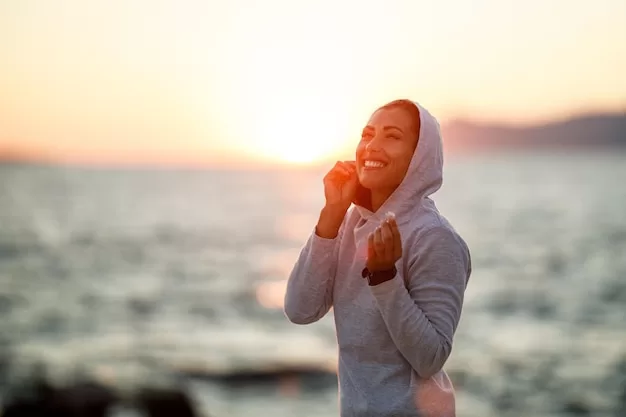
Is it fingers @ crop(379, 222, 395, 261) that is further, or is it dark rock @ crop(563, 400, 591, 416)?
dark rock @ crop(563, 400, 591, 416)

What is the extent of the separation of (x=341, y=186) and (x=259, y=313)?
2114cm

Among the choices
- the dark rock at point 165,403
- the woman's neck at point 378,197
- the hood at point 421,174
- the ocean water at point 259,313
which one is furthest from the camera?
the ocean water at point 259,313

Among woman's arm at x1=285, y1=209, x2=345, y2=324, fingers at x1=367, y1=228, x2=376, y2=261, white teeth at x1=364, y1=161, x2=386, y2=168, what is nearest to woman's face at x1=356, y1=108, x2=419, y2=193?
white teeth at x1=364, y1=161, x2=386, y2=168

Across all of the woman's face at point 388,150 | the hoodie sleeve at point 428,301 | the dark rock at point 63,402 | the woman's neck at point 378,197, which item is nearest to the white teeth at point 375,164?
the woman's face at point 388,150

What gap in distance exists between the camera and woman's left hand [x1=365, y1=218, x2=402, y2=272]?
7.29ft

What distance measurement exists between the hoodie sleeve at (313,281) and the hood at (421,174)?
0.20 meters

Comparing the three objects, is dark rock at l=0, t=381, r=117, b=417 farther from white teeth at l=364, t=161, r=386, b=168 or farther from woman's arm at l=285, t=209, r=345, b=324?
white teeth at l=364, t=161, r=386, b=168

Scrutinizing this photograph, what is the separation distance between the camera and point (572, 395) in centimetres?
1488

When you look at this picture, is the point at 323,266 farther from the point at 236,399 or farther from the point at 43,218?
the point at 43,218

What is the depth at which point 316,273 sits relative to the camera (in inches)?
103

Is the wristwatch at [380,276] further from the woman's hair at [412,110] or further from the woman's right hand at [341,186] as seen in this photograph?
the woman's hair at [412,110]

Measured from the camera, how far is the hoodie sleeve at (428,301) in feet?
7.56

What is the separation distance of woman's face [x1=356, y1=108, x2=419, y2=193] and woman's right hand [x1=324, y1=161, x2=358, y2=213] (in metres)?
0.04

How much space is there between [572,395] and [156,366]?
27.9ft
